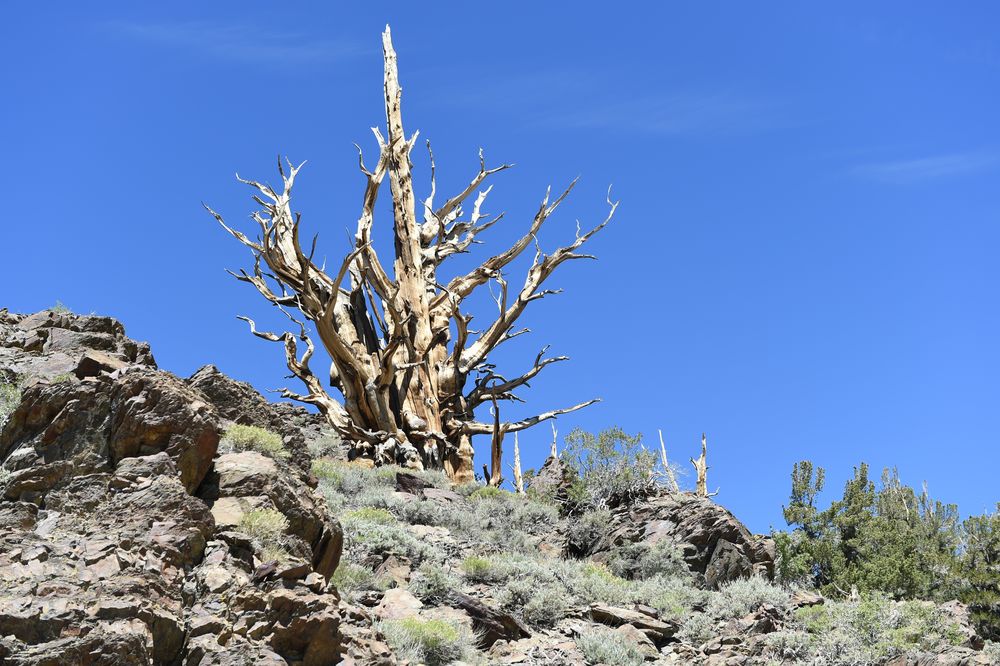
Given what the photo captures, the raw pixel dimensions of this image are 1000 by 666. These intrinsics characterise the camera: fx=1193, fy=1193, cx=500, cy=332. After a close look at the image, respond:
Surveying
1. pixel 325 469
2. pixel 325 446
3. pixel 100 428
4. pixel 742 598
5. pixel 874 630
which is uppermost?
pixel 325 446

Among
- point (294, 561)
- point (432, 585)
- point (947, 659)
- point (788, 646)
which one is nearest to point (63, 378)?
point (294, 561)

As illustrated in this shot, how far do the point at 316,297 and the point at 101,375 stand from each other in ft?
43.3

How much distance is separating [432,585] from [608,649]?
5.51ft

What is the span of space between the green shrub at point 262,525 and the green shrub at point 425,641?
54.9 inches

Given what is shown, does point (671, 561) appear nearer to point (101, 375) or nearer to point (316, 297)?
point (101, 375)

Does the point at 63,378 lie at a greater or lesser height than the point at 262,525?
greater

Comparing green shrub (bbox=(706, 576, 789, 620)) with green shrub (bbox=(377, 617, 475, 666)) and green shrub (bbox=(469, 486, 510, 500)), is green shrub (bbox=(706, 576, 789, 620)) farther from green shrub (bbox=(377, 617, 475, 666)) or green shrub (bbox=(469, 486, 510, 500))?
green shrub (bbox=(469, 486, 510, 500))

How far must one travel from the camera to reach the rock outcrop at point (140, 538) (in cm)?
605

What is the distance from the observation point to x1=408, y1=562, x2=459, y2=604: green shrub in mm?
10320

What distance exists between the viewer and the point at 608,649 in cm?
977

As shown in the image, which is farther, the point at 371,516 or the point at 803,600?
the point at 371,516

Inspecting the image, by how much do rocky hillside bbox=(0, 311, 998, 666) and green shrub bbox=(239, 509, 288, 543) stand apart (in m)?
0.02

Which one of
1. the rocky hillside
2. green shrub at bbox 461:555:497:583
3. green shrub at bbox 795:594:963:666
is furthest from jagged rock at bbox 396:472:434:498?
green shrub at bbox 795:594:963:666

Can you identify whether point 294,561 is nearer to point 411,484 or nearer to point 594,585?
point 594,585
